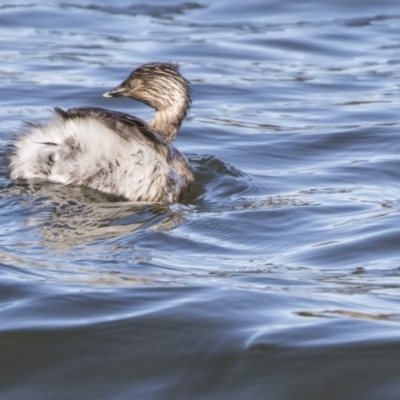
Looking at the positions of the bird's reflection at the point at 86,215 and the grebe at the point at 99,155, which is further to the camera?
the grebe at the point at 99,155

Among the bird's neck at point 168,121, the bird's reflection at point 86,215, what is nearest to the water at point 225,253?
the bird's reflection at point 86,215

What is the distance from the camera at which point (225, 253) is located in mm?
6180

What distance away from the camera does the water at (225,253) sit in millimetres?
4262

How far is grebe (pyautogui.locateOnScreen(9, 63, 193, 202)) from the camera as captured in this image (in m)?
6.81

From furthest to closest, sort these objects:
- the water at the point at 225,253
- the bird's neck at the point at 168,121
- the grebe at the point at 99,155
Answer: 1. the bird's neck at the point at 168,121
2. the grebe at the point at 99,155
3. the water at the point at 225,253

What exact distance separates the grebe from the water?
11 cm

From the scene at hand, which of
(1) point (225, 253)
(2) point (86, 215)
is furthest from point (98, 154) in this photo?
(1) point (225, 253)

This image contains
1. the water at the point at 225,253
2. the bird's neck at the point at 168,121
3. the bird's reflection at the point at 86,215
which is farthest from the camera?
the bird's neck at the point at 168,121

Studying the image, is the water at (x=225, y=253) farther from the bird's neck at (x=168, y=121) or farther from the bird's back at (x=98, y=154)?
the bird's neck at (x=168, y=121)

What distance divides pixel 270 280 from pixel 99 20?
34.6 ft

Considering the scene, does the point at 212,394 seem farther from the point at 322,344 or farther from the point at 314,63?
the point at 314,63

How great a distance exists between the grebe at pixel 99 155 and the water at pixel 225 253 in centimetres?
11

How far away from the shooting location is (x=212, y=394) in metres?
4.10

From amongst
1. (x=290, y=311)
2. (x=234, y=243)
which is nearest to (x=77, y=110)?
(x=234, y=243)
